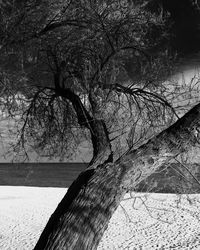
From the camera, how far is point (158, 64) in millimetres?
5449

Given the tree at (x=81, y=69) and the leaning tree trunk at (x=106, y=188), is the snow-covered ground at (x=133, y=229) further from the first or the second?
the leaning tree trunk at (x=106, y=188)

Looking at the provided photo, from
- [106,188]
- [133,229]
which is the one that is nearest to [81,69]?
[106,188]

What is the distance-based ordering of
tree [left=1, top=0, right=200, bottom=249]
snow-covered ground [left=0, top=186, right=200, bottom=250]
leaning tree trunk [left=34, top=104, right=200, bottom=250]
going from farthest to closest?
1. snow-covered ground [left=0, top=186, right=200, bottom=250]
2. tree [left=1, top=0, right=200, bottom=249]
3. leaning tree trunk [left=34, top=104, right=200, bottom=250]

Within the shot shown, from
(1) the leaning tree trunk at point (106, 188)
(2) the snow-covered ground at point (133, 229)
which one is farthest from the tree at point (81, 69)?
(2) the snow-covered ground at point (133, 229)

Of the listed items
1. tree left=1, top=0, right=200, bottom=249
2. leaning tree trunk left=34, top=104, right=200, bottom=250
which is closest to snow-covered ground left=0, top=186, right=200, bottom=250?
tree left=1, top=0, right=200, bottom=249

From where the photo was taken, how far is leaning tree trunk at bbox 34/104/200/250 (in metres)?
2.61

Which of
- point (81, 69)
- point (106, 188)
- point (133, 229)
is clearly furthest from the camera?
point (133, 229)

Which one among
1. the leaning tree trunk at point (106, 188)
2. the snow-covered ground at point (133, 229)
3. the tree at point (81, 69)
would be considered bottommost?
the snow-covered ground at point (133, 229)

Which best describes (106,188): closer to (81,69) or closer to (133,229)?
(81,69)

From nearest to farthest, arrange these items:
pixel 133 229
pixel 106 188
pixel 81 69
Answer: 1. pixel 106 188
2. pixel 81 69
3. pixel 133 229

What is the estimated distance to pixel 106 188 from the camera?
2688mm

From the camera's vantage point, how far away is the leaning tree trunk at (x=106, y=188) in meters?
2.61

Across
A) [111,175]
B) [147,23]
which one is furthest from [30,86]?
[111,175]

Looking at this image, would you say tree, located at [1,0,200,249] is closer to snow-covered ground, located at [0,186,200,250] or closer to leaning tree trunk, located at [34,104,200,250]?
leaning tree trunk, located at [34,104,200,250]
